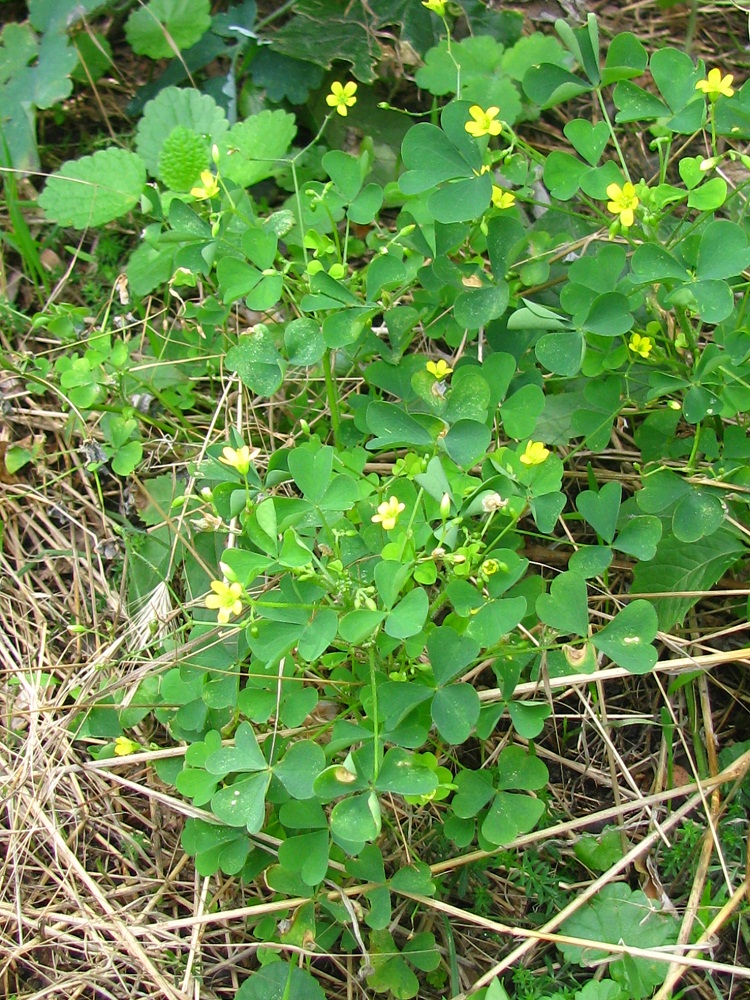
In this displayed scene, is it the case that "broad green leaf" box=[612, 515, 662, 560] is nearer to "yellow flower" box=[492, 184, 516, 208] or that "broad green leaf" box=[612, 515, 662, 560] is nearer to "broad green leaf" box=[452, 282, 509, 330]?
"broad green leaf" box=[452, 282, 509, 330]

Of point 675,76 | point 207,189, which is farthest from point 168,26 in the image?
point 675,76

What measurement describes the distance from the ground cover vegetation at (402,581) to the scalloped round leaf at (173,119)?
0.01 meters

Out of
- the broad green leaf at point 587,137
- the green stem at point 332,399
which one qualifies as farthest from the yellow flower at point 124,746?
the broad green leaf at point 587,137

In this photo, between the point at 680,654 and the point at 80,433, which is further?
the point at 80,433

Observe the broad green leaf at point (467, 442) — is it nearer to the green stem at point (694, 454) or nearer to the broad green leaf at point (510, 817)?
the green stem at point (694, 454)

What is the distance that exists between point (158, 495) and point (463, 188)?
1.06 m

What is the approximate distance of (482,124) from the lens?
1.84 m

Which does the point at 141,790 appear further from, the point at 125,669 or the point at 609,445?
the point at 609,445

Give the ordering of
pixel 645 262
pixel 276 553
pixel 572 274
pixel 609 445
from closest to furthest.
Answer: pixel 276 553, pixel 645 262, pixel 572 274, pixel 609 445

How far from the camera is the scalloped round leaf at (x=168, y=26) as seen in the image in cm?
269

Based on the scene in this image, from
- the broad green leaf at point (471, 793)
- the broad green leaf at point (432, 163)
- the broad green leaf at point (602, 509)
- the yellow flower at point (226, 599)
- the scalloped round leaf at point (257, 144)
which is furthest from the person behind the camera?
the scalloped round leaf at point (257, 144)

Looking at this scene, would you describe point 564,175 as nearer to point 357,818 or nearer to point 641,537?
point 641,537

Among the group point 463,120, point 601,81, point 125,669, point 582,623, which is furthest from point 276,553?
point 601,81

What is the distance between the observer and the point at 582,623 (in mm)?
1631
